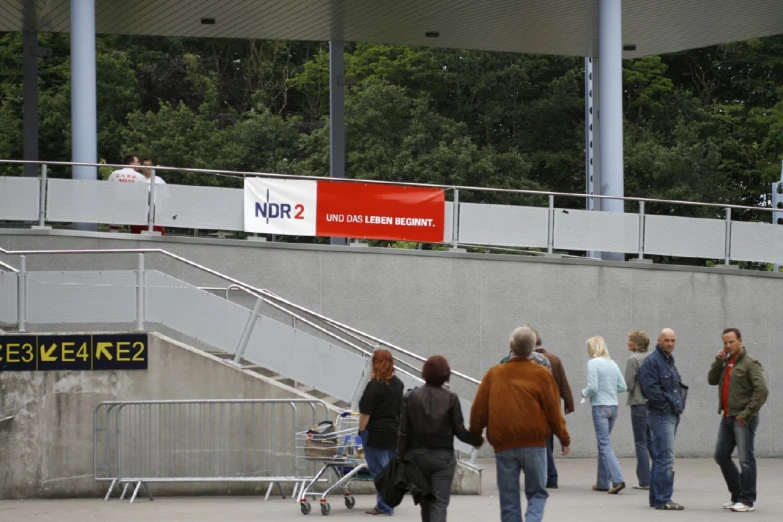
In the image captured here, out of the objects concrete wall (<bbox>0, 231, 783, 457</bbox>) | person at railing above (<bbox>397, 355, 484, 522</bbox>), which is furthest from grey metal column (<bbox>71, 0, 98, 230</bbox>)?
person at railing above (<bbox>397, 355, 484, 522</bbox>)

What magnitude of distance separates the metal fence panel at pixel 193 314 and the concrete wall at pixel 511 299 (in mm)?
3082

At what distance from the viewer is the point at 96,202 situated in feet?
58.5

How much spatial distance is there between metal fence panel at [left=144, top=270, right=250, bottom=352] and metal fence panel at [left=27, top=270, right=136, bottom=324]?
43 cm

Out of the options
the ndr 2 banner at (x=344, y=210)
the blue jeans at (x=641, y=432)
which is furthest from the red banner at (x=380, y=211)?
the blue jeans at (x=641, y=432)

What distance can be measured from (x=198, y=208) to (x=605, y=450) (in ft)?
23.9

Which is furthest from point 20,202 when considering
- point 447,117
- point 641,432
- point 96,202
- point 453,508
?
point 447,117

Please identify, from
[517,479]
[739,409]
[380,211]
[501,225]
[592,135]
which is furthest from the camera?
[592,135]

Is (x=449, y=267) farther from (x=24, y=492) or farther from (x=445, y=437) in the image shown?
(x=445, y=437)

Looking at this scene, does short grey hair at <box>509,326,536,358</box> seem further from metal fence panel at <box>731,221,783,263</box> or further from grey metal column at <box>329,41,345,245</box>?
grey metal column at <box>329,41,345,245</box>

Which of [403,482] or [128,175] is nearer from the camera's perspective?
[403,482]

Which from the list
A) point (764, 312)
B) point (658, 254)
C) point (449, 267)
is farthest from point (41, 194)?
point (764, 312)

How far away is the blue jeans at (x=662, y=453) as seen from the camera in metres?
12.1

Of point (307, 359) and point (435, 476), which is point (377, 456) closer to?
point (435, 476)

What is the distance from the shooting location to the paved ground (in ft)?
38.5
